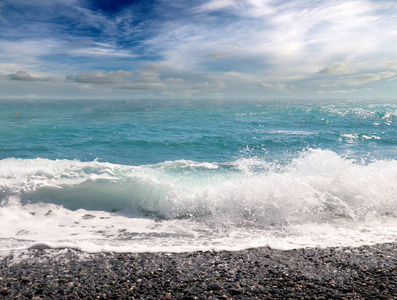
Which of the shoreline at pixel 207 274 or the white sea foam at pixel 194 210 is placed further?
the white sea foam at pixel 194 210

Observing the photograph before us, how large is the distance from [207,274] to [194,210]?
3168 millimetres

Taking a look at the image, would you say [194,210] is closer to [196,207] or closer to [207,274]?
[196,207]

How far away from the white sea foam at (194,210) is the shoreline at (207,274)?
1.40 feet

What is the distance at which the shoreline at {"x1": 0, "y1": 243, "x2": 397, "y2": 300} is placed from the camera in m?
3.85

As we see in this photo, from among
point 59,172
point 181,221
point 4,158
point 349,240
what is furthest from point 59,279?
point 4,158

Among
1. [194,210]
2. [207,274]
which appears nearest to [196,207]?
[194,210]

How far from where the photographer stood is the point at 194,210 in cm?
750

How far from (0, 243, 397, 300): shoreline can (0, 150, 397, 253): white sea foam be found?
1.40 feet

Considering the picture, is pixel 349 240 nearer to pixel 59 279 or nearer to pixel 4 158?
pixel 59 279

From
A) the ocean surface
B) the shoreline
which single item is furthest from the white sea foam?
the shoreline

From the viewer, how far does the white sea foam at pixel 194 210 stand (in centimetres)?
584

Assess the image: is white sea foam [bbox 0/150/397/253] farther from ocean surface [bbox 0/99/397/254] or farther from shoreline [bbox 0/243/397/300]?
shoreline [bbox 0/243/397/300]

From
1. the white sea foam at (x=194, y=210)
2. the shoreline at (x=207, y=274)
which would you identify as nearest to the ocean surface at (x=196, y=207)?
the white sea foam at (x=194, y=210)

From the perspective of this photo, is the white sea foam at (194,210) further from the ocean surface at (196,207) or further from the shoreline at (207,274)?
the shoreline at (207,274)
